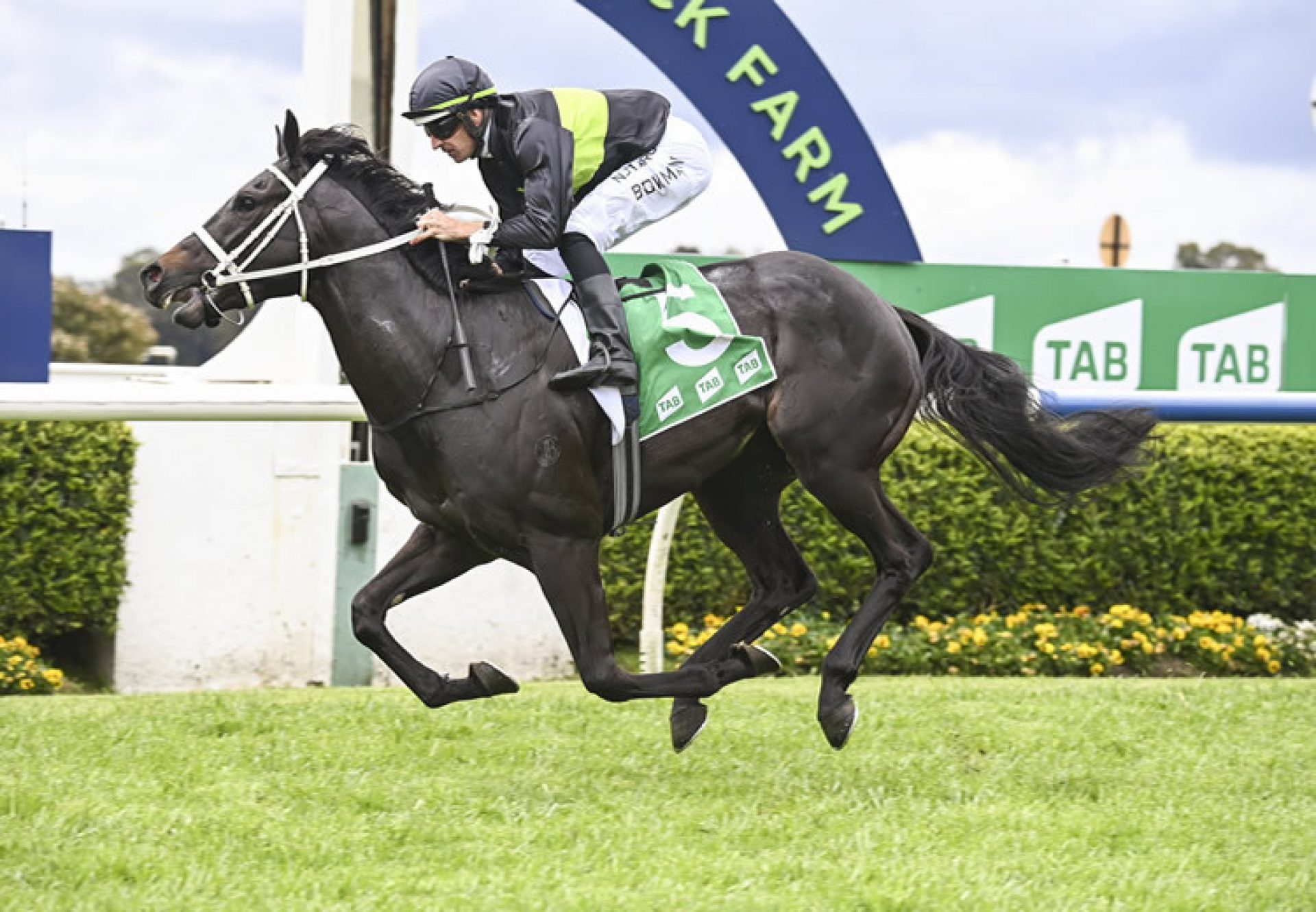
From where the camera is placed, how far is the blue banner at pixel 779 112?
814 cm

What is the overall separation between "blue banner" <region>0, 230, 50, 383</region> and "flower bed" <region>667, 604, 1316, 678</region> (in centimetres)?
291

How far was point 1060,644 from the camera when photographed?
783 centimetres

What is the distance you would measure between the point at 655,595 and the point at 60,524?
2481 millimetres

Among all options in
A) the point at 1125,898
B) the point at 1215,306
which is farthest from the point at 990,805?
the point at 1215,306

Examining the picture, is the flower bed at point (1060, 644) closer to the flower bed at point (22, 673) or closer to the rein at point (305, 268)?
the flower bed at point (22, 673)

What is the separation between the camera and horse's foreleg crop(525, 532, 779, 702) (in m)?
4.57

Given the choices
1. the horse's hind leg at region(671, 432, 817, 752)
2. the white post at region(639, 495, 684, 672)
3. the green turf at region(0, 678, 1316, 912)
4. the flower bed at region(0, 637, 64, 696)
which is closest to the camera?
the green turf at region(0, 678, 1316, 912)

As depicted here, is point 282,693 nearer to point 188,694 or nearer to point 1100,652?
point 188,694

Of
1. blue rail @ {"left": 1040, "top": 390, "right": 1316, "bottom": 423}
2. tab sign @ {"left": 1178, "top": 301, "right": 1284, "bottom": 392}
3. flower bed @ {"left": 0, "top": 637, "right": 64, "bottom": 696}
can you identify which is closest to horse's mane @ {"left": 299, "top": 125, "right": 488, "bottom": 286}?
blue rail @ {"left": 1040, "top": 390, "right": 1316, "bottom": 423}

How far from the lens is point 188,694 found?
21.4 feet

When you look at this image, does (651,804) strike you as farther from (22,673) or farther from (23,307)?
(23,307)

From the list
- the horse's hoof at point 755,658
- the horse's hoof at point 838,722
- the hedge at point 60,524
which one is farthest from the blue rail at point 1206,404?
the hedge at point 60,524

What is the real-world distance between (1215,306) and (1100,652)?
2.08 meters

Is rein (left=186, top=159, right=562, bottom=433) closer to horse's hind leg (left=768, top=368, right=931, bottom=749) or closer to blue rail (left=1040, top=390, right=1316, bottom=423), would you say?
horse's hind leg (left=768, top=368, right=931, bottom=749)
